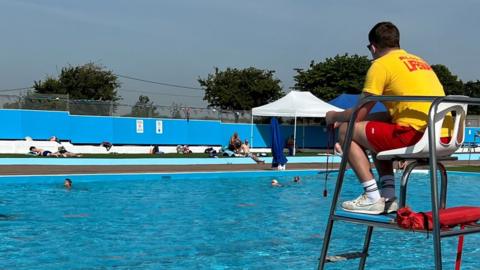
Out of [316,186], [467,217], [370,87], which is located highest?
[370,87]

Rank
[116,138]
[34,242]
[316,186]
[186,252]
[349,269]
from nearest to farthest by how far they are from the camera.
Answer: [349,269], [186,252], [34,242], [316,186], [116,138]

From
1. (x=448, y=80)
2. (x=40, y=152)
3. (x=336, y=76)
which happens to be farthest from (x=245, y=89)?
(x=40, y=152)

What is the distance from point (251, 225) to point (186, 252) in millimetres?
2638

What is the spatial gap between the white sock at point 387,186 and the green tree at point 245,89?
63680 millimetres

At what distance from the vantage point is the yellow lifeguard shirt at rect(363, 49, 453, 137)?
3.59 metres

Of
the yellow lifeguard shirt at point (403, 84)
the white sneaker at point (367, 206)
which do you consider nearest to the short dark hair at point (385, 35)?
the yellow lifeguard shirt at point (403, 84)

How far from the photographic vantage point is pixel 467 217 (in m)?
3.26

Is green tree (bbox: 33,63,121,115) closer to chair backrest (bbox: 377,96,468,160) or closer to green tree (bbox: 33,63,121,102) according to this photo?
green tree (bbox: 33,63,121,102)

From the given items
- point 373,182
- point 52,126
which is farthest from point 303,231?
point 52,126

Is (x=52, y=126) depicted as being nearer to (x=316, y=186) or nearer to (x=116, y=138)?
(x=116, y=138)

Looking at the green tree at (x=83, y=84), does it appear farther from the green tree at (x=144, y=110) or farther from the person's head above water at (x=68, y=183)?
the person's head above water at (x=68, y=183)

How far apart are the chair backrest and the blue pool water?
3.66 meters

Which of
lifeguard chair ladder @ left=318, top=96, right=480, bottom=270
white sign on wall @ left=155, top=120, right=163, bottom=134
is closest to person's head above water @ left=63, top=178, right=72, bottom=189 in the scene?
lifeguard chair ladder @ left=318, top=96, right=480, bottom=270

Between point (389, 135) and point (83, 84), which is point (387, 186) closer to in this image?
point (389, 135)
